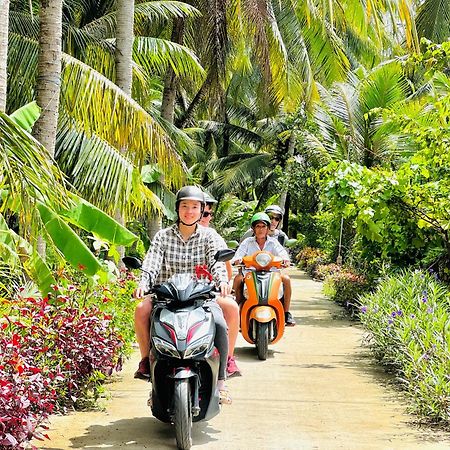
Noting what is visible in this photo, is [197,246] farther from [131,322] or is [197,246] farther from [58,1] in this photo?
[58,1]

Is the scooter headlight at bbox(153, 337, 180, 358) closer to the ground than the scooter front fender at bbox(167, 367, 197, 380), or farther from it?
farther from it

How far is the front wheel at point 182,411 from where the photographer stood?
17.3ft

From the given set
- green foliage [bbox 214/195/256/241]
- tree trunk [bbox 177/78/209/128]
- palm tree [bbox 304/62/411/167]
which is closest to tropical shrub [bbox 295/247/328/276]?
green foliage [bbox 214/195/256/241]

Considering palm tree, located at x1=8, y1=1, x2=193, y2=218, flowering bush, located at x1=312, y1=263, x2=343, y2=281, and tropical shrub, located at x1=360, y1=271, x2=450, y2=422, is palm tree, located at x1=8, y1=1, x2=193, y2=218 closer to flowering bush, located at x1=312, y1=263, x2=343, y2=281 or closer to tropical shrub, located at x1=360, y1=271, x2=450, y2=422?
tropical shrub, located at x1=360, y1=271, x2=450, y2=422

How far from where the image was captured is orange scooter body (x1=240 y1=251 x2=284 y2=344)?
923 centimetres

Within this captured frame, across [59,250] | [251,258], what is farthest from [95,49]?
[59,250]

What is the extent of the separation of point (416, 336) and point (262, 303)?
2.01 meters

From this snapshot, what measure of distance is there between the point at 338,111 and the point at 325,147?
872 millimetres

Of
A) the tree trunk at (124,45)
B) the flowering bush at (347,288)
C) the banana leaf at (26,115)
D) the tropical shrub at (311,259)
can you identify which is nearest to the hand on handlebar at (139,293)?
the banana leaf at (26,115)

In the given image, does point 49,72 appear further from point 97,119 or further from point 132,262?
point 132,262

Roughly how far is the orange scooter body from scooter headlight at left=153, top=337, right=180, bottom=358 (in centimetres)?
381

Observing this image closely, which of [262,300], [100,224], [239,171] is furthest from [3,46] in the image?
[239,171]

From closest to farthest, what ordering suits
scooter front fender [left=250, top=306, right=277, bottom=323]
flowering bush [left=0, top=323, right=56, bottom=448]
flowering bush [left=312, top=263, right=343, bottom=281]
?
1. flowering bush [left=0, top=323, right=56, bottom=448]
2. scooter front fender [left=250, top=306, right=277, bottom=323]
3. flowering bush [left=312, top=263, right=343, bottom=281]

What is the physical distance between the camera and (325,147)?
1870cm
